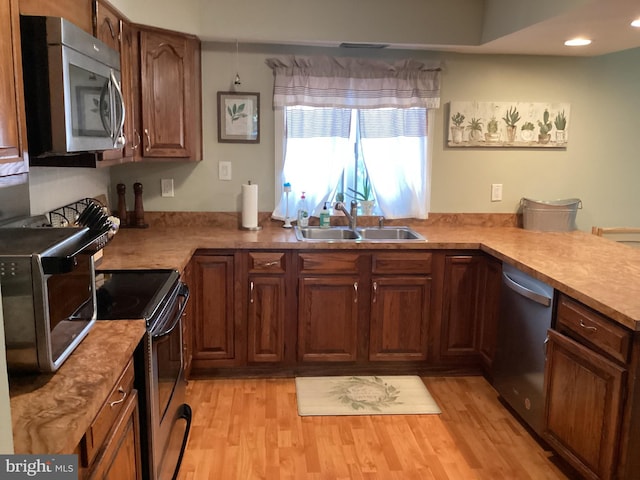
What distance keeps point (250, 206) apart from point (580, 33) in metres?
2.16

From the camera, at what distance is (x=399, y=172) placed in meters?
3.88

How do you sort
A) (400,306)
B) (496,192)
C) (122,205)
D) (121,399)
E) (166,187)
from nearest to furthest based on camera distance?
(121,399), (400,306), (122,205), (166,187), (496,192)

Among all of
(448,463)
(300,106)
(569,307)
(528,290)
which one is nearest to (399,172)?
(300,106)

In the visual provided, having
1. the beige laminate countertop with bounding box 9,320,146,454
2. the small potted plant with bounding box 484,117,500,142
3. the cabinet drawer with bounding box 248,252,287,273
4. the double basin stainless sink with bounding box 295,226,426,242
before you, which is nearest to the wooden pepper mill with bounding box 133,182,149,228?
the cabinet drawer with bounding box 248,252,287,273

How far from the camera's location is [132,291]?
2283 mm

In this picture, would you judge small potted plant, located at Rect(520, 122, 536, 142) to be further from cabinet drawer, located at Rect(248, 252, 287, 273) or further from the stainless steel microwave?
the stainless steel microwave

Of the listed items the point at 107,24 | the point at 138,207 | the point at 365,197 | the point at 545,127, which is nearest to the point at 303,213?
the point at 365,197

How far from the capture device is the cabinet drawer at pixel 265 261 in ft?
11.0

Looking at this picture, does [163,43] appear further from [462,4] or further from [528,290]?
[528,290]

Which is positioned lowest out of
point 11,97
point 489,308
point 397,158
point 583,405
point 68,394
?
point 583,405

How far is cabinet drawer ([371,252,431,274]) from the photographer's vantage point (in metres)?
3.39

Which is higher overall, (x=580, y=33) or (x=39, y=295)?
(x=580, y=33)

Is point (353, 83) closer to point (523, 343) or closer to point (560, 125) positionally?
point (560, 125)

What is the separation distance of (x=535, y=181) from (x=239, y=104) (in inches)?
83.2
